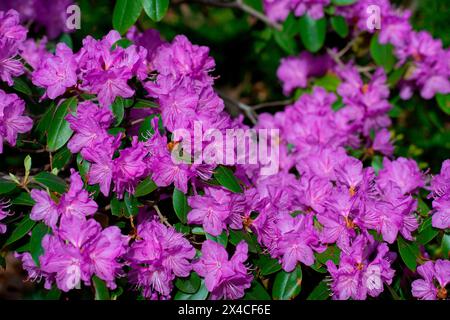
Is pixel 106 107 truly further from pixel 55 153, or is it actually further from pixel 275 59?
pixel 275 59

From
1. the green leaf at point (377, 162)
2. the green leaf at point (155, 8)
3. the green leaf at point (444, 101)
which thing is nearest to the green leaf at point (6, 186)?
the green leaf at point (155, 8)

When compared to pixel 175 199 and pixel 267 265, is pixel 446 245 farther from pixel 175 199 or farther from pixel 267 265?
pixel 175 199

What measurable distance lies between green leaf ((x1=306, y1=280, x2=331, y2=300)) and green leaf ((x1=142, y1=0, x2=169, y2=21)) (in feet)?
3.13

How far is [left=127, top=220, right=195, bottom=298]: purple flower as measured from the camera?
65.0 inches

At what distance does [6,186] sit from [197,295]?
594mm

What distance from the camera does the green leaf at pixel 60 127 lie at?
180cm

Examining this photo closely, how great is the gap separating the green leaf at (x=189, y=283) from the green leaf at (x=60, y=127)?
0.51 metres

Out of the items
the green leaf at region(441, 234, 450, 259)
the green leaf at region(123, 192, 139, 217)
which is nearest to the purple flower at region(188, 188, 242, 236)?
the green leaf at region(123, 192, 139, 217)

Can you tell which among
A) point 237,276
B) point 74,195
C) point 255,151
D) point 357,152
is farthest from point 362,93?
point 74,195

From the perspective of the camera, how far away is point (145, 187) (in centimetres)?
168

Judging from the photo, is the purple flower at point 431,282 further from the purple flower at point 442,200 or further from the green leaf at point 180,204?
the green leaf at point 180,204

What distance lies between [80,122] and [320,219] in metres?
0.71
